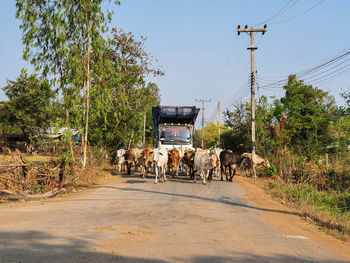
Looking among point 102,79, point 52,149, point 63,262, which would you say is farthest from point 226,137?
point 63,262

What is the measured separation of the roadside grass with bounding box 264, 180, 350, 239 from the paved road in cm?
125

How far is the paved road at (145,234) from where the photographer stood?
213 inches

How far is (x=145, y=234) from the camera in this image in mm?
6770

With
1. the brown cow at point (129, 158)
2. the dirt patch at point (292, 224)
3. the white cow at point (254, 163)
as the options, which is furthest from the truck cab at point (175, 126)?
the dirt patch at point (292, 224)

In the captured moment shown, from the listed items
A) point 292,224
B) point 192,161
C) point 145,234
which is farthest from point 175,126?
point 145,234

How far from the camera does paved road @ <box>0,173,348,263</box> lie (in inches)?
213

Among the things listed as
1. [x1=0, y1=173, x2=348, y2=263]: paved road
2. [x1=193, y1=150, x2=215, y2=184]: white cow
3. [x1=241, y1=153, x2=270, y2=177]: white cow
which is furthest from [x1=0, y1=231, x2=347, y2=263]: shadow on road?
[x1=241, y1=153, x2=270, y2=177]: white cow

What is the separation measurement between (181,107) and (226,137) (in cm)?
949

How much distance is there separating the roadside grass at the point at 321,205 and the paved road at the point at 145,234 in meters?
1.25

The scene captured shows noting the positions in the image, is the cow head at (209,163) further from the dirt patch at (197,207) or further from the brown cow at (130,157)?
the dirt patch at (197,207)

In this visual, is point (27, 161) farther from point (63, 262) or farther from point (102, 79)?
point (63, 262)

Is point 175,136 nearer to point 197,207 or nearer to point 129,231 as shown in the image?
point 197,207

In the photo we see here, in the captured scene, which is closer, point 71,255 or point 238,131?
point 71,255

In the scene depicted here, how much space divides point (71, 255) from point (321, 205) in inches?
422
